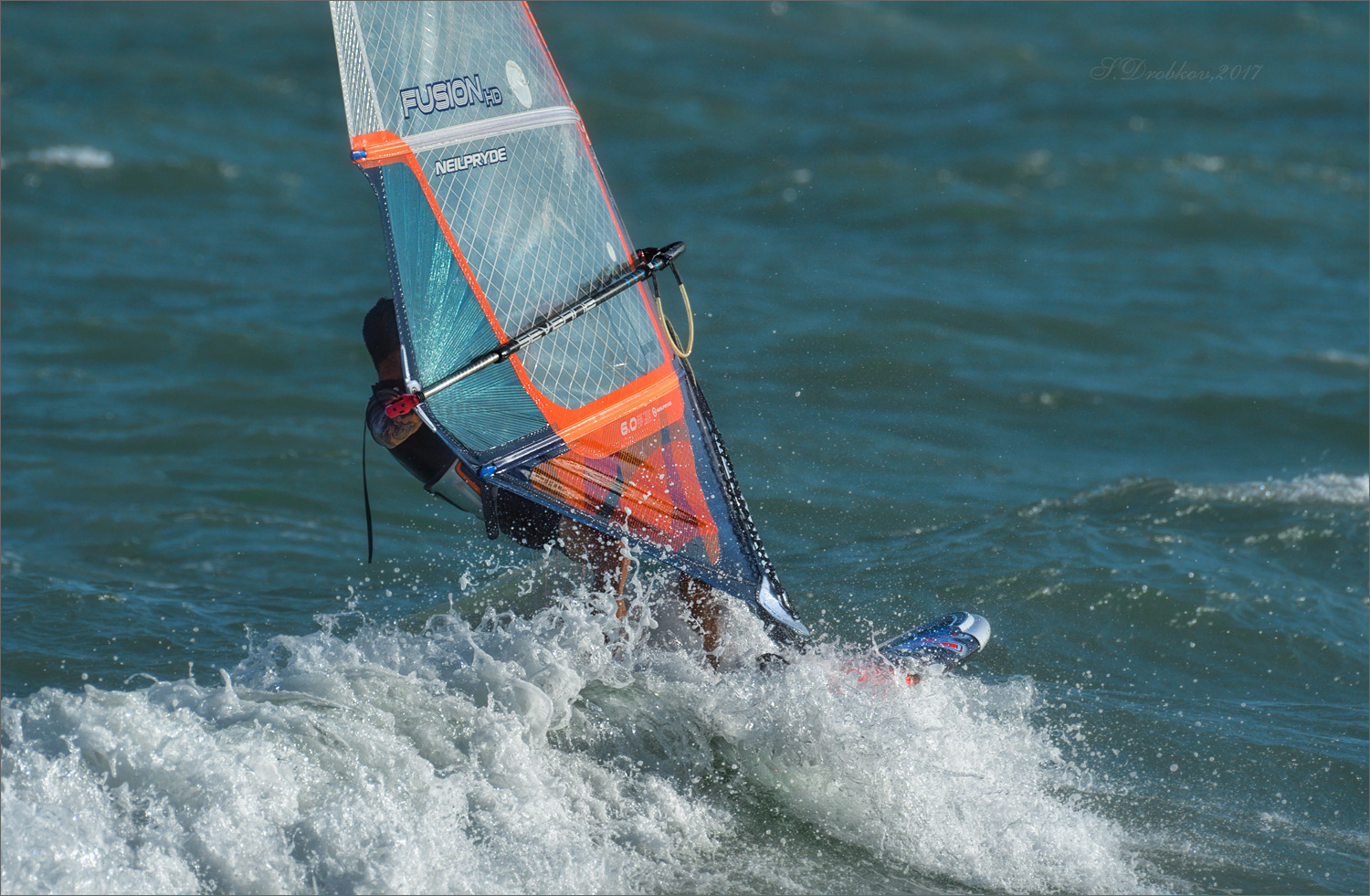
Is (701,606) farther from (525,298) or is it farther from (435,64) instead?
(435,64)

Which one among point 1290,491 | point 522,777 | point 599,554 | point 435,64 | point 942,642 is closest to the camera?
point 522,777

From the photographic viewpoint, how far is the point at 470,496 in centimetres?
390

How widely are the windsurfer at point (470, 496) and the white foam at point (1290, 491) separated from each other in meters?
3.51

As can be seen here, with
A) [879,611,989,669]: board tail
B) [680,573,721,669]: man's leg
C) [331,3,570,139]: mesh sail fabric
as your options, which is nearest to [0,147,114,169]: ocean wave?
[331,3,570,139]: mesh sail fabric

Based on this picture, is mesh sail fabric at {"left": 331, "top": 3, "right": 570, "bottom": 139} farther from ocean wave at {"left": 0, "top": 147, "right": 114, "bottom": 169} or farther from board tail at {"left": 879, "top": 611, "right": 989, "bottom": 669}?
ocean wave at {"left": 0, "top": 147, "right": 114, "bottom": 169}

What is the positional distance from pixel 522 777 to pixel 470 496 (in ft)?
2.99

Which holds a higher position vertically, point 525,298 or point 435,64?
point 435,64

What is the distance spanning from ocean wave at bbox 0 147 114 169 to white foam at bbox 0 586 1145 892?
369 inches

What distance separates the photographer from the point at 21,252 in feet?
31.6

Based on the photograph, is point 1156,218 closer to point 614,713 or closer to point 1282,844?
point 1282,844

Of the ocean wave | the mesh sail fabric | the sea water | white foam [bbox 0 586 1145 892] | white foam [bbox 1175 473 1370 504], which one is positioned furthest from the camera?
the ocean wave

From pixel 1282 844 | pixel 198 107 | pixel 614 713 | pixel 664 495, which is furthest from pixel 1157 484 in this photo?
pixel 198 107

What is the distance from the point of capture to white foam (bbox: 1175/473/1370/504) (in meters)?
6.56

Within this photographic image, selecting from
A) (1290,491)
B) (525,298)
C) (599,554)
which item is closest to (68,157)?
(525,298)
